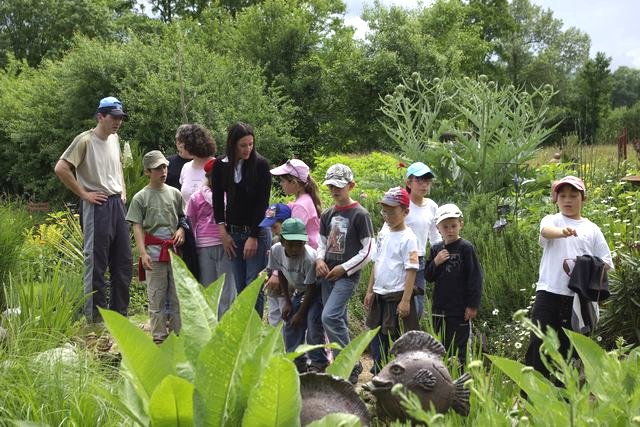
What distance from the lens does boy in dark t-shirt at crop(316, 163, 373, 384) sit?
5043 millimetres

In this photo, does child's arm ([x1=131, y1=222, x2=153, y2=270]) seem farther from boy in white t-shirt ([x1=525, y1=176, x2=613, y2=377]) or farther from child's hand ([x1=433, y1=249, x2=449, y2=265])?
boy in white t-shirt ([x1=525, y1=176, x2=613, y2=377])

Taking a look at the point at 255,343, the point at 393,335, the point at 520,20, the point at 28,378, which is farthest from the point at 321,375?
the point at 520,20

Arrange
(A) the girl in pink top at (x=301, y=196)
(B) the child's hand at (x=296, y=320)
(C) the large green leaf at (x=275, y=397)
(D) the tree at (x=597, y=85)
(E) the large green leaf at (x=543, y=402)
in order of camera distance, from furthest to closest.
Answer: (D) the tree at (x=597, y=85)
(A) the girl in pink top at (x=301, y=196)
(B) the child's hand at (x=296, y=320)
(C) the large green leaf at (x=275, y=397)
(E) the large green leaf at (x=543, y=402)

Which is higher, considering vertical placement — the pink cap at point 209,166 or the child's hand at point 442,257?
the pink cap at point 209,166

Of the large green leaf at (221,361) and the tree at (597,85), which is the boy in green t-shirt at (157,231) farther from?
the tree at (597,85)

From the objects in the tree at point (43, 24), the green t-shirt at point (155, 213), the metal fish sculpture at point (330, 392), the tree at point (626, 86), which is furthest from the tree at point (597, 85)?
the tree at point (626, 86)

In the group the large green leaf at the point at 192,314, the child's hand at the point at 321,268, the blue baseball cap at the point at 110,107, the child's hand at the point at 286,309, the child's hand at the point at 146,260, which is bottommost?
the child's hand at the point at 286,309

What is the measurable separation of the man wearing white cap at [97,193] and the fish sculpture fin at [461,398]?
3.86 m

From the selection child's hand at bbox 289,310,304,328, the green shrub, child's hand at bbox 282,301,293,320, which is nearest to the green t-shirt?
child's hand at bbox 282,301,293,320

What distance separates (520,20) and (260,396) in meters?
62.6

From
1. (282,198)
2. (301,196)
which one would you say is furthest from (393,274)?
(282,198)

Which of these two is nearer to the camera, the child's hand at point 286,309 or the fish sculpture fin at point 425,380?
the fish sculpture fin at point 425,380

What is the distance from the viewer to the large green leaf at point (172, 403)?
2.03 m

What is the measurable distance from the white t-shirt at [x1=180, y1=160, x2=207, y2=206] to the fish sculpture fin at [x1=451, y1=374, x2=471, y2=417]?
12.8ft
